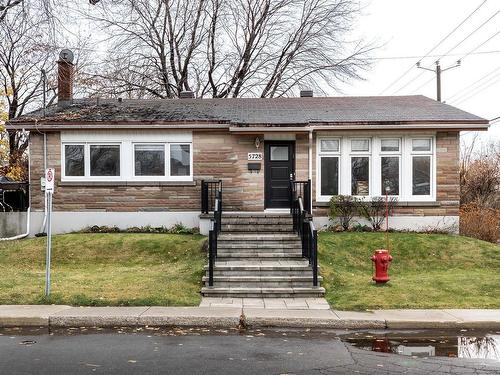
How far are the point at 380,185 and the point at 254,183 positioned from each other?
3.94 metres

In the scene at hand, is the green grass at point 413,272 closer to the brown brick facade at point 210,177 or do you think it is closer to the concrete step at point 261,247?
the concrete step at point 261,247

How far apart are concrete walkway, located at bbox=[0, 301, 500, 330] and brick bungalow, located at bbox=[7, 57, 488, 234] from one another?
721cm

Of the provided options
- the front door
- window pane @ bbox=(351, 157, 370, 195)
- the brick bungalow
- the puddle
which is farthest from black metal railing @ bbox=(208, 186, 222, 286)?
window pane @ bbox=(351, 157, 370, 195)

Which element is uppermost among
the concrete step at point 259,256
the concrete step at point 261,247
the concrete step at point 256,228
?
the concrete step at point 256,228

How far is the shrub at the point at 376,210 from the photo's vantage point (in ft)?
51.1

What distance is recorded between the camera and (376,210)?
1566 centimetres

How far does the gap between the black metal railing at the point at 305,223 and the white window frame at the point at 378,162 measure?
38.2 inches

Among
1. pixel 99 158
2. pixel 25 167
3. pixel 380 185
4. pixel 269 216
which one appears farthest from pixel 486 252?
pixel 25 167

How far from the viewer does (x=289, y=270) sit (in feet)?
36.9

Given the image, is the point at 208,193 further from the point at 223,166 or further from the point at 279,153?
the point at 279,153

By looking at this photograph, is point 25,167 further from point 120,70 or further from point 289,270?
point 289,270

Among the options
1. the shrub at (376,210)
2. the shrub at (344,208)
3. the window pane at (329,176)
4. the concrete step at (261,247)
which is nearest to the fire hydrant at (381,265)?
the concrete step at (261,247)

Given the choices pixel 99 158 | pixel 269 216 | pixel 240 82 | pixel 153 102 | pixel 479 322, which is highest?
pixel 240 82

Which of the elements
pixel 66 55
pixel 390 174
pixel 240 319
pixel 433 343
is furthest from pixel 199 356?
pixel 66 55
